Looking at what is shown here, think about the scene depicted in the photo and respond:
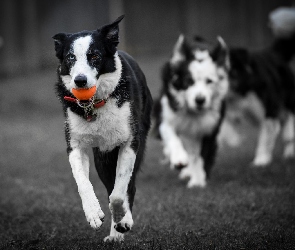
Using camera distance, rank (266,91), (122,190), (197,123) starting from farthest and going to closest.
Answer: (266,91)
(197,123)
(122,190)

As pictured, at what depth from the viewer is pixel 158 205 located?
19.6 feet

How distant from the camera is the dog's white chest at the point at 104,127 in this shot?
4176 mm

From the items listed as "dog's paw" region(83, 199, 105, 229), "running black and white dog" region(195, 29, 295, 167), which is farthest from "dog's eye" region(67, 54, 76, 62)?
"running black and white dog" region(195, 29, 295, 167)

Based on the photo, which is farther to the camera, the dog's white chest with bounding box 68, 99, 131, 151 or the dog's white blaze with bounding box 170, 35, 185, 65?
the dog's white blaze with bounding box 170, 35, 185, 65

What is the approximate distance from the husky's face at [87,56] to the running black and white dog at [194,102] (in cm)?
307

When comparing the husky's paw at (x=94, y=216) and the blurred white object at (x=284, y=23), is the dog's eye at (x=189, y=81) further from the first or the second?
the husky's paw at (x=94, y=216)

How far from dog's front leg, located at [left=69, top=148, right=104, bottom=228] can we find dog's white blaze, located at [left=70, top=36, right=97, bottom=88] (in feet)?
1.83

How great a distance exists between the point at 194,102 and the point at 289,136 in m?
2.83

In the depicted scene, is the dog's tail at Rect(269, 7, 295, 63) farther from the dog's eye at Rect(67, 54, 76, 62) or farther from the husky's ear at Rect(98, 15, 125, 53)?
the dog's eye at Rect(67, 54, 76, 62)

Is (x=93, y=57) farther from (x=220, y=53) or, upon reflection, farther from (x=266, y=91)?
(x=266, y=91)

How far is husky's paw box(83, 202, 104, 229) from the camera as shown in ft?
12.8

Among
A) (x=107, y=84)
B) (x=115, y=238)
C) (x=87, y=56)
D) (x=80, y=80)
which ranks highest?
(x=87, y=56)

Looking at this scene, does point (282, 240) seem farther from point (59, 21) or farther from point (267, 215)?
point (59, 21)

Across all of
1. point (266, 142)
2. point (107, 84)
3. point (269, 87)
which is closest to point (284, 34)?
point (269, 87)
